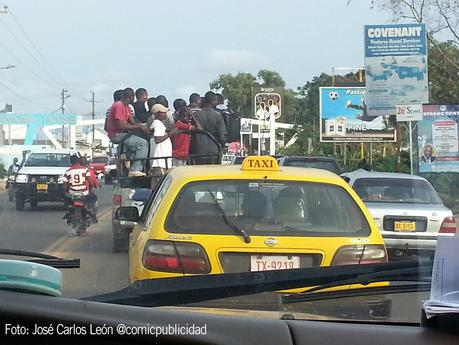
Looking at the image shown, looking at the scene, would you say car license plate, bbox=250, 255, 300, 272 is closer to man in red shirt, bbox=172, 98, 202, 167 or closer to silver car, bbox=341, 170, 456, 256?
silver car, bbox=341, 170, 456, 256

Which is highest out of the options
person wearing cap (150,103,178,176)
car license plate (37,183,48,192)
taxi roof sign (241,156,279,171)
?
person wearing cap (150,103,178,176)

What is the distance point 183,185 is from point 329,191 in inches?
44.1

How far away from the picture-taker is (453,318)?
2338 mm

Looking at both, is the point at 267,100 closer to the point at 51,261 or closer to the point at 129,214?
the point at 129,214

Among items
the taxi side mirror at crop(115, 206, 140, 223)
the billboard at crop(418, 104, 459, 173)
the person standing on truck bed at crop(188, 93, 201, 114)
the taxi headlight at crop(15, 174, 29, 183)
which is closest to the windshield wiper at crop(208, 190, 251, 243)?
the taxi side mirror at crop(115, 206, 140, 223)

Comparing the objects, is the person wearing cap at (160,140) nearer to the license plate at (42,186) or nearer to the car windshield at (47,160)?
the license plate at (42,186)

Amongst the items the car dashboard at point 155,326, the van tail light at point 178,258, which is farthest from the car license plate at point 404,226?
the car dashboard at point 155,326

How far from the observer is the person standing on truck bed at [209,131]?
12.4 meters

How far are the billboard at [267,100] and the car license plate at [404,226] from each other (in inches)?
311

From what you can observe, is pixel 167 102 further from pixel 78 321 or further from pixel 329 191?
pixel 78 321

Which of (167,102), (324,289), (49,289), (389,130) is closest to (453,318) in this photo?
(324,289)

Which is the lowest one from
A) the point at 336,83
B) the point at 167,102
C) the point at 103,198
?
the point at 103,198

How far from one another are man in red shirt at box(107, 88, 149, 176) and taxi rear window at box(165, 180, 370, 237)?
21.3 feet

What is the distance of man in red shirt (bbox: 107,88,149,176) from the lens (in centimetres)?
1233
